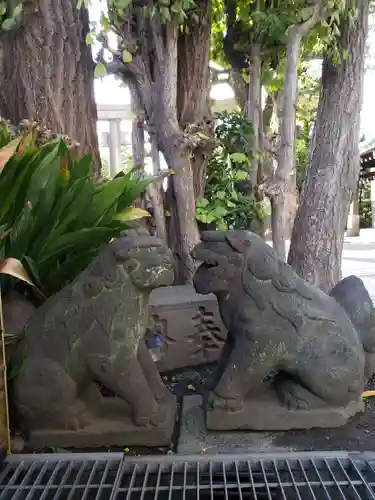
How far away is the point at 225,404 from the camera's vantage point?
125 centimetres

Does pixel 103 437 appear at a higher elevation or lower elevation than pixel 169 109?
lower

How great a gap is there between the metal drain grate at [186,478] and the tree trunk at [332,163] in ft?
5.78

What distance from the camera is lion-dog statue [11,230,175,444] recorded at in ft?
3.87

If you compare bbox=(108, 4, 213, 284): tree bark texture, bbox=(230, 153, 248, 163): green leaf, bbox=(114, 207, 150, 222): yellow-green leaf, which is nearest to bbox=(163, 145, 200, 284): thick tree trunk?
bbox=(108, 4, 213, 284): tree bark texture

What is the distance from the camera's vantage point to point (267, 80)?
3248mm

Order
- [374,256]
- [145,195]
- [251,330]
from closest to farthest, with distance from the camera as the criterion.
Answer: [251,330] < [145,195] < [374,256]

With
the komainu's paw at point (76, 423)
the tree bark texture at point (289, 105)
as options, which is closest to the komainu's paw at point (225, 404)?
the komainu's paw at point (76, 423)

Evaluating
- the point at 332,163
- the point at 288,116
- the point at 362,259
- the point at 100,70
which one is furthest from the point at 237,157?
the point at 362,259

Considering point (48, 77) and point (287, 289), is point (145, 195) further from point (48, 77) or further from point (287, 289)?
point (287, 289)

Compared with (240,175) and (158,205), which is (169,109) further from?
(240,175)

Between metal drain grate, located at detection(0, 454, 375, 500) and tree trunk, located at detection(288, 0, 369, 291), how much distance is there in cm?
176

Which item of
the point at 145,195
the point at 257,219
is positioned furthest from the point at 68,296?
the point at 257,219

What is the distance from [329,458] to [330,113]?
6.78ft

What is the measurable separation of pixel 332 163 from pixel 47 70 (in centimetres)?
159
